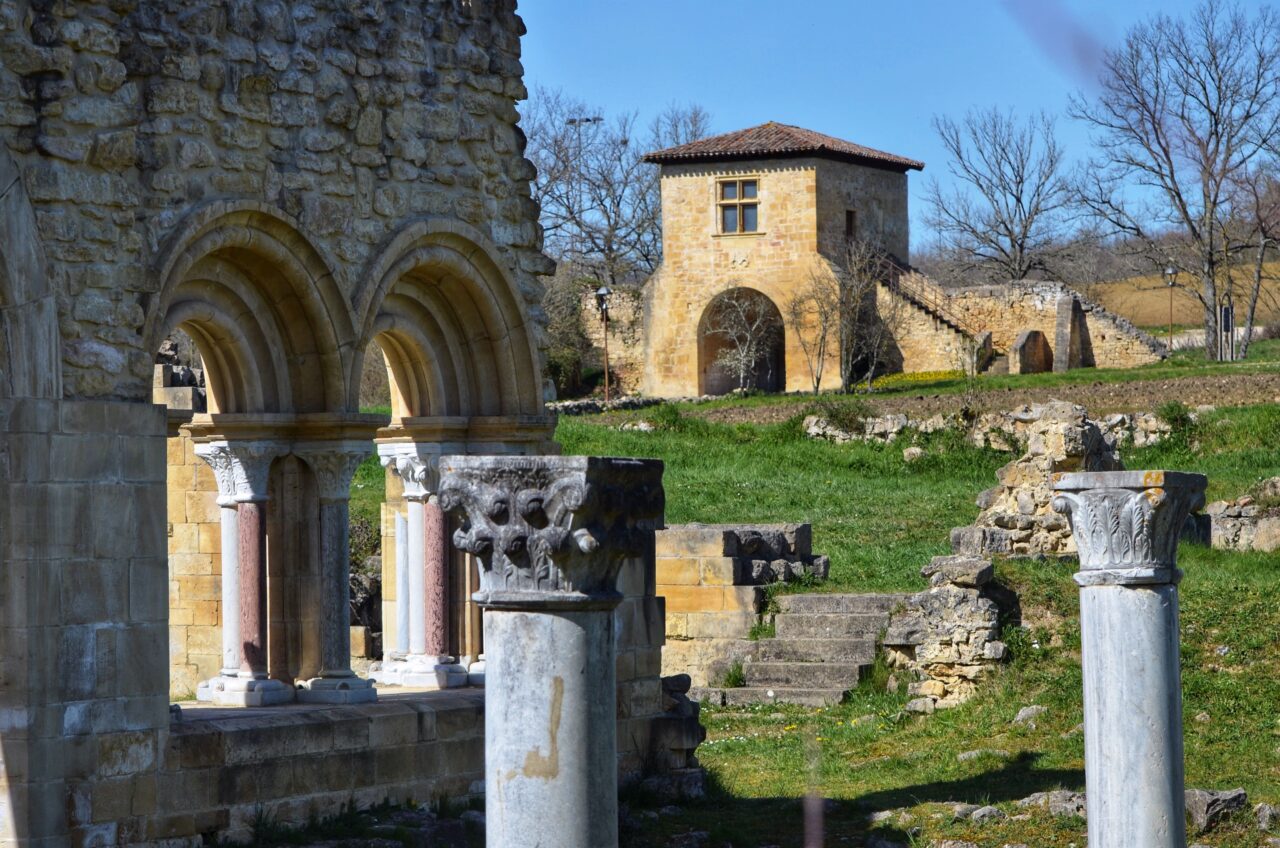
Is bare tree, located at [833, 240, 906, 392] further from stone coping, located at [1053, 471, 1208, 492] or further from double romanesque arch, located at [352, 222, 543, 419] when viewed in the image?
stone coping, located at [1053, 471, 1208, 492]

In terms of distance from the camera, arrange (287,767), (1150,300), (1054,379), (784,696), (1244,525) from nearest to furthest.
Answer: (287,767) < (784,696) < (1244,525) < (1054,379) < (1150,300)

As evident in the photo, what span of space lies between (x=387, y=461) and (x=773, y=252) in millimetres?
31468

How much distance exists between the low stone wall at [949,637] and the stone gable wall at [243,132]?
187 inches

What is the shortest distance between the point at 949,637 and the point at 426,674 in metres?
4.90

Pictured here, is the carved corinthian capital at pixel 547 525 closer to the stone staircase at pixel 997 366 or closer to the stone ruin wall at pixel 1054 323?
the stone staircase at pixel 997 366

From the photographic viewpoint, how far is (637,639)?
1238cm

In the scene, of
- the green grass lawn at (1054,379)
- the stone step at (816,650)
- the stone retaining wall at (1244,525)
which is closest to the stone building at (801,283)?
the green grass lawn at (1054,379)

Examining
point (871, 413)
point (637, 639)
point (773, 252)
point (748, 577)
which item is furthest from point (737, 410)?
point (637, 639)

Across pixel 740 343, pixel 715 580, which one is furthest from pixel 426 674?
pixel 740 343

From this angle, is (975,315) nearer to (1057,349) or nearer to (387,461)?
(1057,349)

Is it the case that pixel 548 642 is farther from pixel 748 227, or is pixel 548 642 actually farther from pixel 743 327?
pixel 743 327

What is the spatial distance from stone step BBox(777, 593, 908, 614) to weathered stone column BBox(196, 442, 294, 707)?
6863 mm

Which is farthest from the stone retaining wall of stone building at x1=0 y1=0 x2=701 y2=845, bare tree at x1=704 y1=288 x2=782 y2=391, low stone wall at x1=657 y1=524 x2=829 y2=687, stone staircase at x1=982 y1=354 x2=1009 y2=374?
bare tree at x1=704 y1=288 x2=782 y2=391

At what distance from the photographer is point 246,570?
1105 cm
